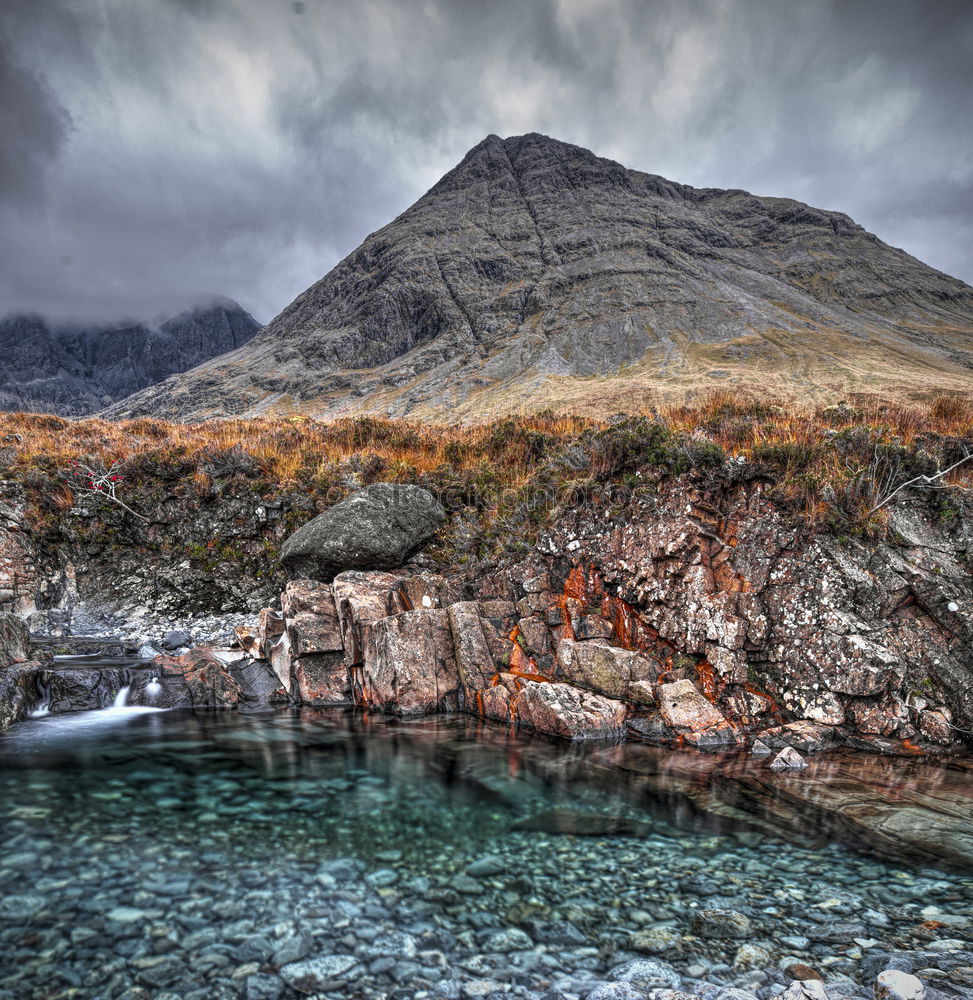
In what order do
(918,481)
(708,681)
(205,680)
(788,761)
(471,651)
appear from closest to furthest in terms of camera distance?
(788,761), (708,681), (918,481), (471,651), (205,680)

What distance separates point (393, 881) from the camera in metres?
4.76

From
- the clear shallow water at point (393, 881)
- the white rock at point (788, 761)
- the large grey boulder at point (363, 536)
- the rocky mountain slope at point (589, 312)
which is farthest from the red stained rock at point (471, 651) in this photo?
the rocky mountain slope at point (589, 312)

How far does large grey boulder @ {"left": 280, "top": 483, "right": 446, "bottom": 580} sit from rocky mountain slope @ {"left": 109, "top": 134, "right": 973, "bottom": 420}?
169ft

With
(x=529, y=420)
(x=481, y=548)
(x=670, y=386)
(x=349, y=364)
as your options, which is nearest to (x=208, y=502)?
(x=481, y=548)

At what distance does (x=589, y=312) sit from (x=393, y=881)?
5007 inches

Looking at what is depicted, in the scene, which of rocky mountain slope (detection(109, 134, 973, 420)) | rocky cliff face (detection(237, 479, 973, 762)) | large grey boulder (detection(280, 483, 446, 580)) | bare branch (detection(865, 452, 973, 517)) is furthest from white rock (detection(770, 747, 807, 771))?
rocky mountain slope (detection(109, 134, 973, 420))

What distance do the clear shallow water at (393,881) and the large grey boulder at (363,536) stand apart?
17.6ft

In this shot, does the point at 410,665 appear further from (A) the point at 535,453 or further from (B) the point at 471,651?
(A) the point at 535,453

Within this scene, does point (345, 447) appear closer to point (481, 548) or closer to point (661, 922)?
point (481, 548)

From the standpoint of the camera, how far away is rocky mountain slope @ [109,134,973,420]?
8625 cm

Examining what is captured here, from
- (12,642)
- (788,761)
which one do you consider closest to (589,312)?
(788,761)

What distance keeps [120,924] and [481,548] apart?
30.7 feet

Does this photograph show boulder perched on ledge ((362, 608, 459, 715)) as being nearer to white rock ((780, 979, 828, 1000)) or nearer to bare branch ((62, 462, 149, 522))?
white rock ((780, 979, 828, 1000))

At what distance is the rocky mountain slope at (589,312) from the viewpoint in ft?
283
